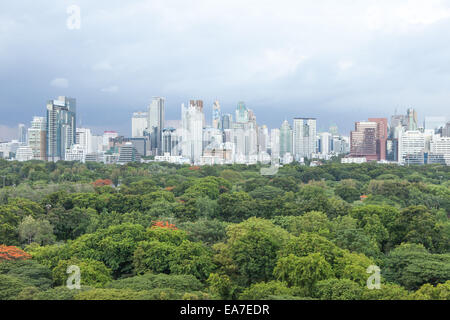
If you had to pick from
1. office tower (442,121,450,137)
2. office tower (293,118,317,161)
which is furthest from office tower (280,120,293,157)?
office tower (442,121,450,137)

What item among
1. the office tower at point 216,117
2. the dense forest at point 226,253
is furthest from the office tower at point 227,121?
the dense forest at point 226,253

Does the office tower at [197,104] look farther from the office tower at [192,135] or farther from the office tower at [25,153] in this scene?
the office tower at [25,153]

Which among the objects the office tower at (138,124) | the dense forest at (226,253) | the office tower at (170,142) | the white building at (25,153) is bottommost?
the dense forest at (226,253)

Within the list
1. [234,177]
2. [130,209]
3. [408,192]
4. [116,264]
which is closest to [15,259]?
[116,264]

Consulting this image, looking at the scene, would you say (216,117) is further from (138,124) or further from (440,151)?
(440,151)

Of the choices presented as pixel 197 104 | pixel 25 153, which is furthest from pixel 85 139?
pixel 197 104
